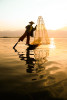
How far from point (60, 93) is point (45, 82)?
1299mm

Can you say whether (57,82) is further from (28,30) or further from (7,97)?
(28,30)

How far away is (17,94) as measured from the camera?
4.78m

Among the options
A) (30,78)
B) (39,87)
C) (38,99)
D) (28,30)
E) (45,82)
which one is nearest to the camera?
(38,99)

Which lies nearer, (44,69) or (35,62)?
(44,69)

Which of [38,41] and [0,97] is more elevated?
[38,41]

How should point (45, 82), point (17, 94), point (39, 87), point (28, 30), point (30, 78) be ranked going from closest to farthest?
point (17, 94) < point (39, 87) < point (45, 82) < point (30, 78) < point (28, 30)

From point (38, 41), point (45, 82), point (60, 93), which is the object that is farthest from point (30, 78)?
point (38, 41)

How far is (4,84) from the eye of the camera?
5812 millimetres

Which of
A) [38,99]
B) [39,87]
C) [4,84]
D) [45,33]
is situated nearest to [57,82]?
[39,87]

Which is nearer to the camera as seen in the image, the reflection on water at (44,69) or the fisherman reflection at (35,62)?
the reflection on water at (44,69)

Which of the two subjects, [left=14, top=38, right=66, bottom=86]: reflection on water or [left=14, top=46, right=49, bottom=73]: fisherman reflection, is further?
[left=14, top=46, right=49, bottom=73]: fisherman reflection

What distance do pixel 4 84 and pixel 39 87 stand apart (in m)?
1.84

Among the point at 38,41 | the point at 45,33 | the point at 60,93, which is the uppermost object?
the point at 45,33

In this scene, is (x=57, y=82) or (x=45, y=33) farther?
(x=45, y=33)
